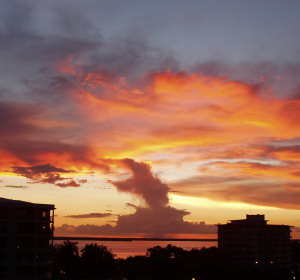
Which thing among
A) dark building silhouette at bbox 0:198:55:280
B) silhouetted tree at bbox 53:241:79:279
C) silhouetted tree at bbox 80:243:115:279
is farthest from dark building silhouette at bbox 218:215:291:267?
dark building silhouette at bbox 0:198:55:280

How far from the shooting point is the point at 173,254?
138 metres

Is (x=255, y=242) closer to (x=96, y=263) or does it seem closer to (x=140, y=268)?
(x=140, y=268)

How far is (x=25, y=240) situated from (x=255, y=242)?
97687 mm

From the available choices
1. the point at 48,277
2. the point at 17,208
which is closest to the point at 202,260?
the point at 48,277

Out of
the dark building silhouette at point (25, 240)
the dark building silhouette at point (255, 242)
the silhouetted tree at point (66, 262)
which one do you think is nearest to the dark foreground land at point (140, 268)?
the silhouetted tree at point (66, 262)

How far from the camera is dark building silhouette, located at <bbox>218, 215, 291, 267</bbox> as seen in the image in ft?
505

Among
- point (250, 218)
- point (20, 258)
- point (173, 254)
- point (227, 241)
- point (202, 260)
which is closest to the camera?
point (20, 258)

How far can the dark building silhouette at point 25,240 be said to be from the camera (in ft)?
275

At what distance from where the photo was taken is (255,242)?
159 m

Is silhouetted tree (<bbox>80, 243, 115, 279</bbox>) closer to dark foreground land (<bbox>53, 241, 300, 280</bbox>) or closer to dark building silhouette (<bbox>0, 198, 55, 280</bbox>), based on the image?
dark foreground land (<bbox>53, 241, 300, 280</bbox>)

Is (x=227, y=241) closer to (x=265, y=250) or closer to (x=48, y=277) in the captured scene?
(x=265, y=250)

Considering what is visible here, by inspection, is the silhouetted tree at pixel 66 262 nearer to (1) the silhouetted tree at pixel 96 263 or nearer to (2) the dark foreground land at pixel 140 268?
(2) the dark foreground land at pixel 140 268

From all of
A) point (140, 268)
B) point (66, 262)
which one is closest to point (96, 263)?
point (66, 262)

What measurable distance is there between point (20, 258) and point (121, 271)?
3306 cm
